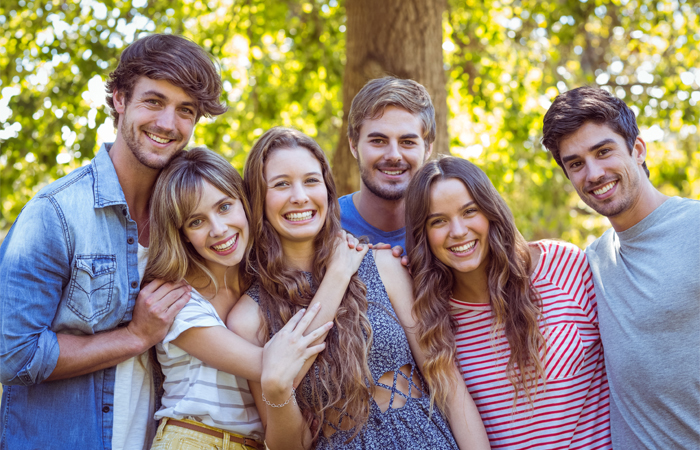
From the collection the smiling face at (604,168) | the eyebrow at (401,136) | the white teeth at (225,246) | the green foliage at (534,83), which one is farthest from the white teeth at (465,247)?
the green foliage at (534,83)

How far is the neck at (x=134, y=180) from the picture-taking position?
308cm

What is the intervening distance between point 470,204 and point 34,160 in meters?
6.03

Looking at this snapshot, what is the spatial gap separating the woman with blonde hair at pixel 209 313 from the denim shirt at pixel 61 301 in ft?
0.72

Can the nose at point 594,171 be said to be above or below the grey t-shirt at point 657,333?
above

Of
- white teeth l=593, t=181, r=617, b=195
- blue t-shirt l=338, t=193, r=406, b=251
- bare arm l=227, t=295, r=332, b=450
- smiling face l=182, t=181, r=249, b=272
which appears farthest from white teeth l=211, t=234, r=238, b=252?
white teeth l=593, t=181, r=617, b=195

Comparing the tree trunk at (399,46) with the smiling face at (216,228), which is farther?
the tree trunk at (399,46)

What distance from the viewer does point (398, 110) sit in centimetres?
379

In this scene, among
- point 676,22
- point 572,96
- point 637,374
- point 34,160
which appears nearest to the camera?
point 637,374

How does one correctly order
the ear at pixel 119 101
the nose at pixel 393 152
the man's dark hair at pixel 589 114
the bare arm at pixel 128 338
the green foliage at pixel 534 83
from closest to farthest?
the bare arm at pixel 128 338 → the man's dark hair at pixel 589 114 → the ear at pixel 119 101 → the nose at pixel 393 152 → the green foliage at pixel 534 83

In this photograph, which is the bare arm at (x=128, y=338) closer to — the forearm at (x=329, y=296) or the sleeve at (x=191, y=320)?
the sleeve at (x=191, y=320)

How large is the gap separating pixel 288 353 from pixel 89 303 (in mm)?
991

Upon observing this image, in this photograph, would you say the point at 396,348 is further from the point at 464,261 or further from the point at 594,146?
the point at 594,146

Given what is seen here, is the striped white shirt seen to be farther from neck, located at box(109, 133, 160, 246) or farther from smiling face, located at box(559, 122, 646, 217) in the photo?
smiling face, located at box(559, 122, 646, 217)

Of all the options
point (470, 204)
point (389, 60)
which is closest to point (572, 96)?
point (470, 204)
